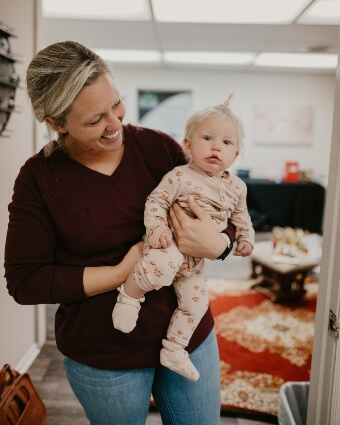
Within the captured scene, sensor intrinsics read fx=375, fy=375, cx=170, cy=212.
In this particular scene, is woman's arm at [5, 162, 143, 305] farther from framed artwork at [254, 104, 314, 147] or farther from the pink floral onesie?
framed artwork at [254, 104, 314, 147]

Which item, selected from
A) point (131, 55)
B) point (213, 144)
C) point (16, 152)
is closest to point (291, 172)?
point (131, 55)

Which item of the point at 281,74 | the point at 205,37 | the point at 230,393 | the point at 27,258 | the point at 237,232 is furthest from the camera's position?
the point at 281,74

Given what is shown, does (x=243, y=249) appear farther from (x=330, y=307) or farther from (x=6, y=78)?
(x=6, y=78)

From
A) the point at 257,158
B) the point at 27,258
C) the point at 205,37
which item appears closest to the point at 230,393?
the point at 27,258

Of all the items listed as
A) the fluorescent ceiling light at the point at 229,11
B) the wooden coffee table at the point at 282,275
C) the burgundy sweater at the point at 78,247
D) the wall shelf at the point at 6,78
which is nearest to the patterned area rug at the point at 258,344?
the wooden coffee table at the point at 282,275

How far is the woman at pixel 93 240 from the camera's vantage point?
3.06 feet

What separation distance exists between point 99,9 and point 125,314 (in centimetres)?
368

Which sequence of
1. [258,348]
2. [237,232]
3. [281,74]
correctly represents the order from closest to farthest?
1. [237,232]
2. [258,348]
3. [281,74]

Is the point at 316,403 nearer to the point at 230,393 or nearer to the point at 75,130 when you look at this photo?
the point at 75,130

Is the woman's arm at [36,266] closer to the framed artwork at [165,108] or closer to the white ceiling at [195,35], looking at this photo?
the white ceiling at [195,35]

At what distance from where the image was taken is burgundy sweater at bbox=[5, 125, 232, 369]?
0.94 metres

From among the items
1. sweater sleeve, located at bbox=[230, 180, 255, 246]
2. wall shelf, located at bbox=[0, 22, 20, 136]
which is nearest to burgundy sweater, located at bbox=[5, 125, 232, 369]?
sweater sleeve, located at bbox=[230, 180, 255, 246]

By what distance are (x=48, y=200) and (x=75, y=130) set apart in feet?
0.63

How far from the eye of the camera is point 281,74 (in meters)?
6.75
